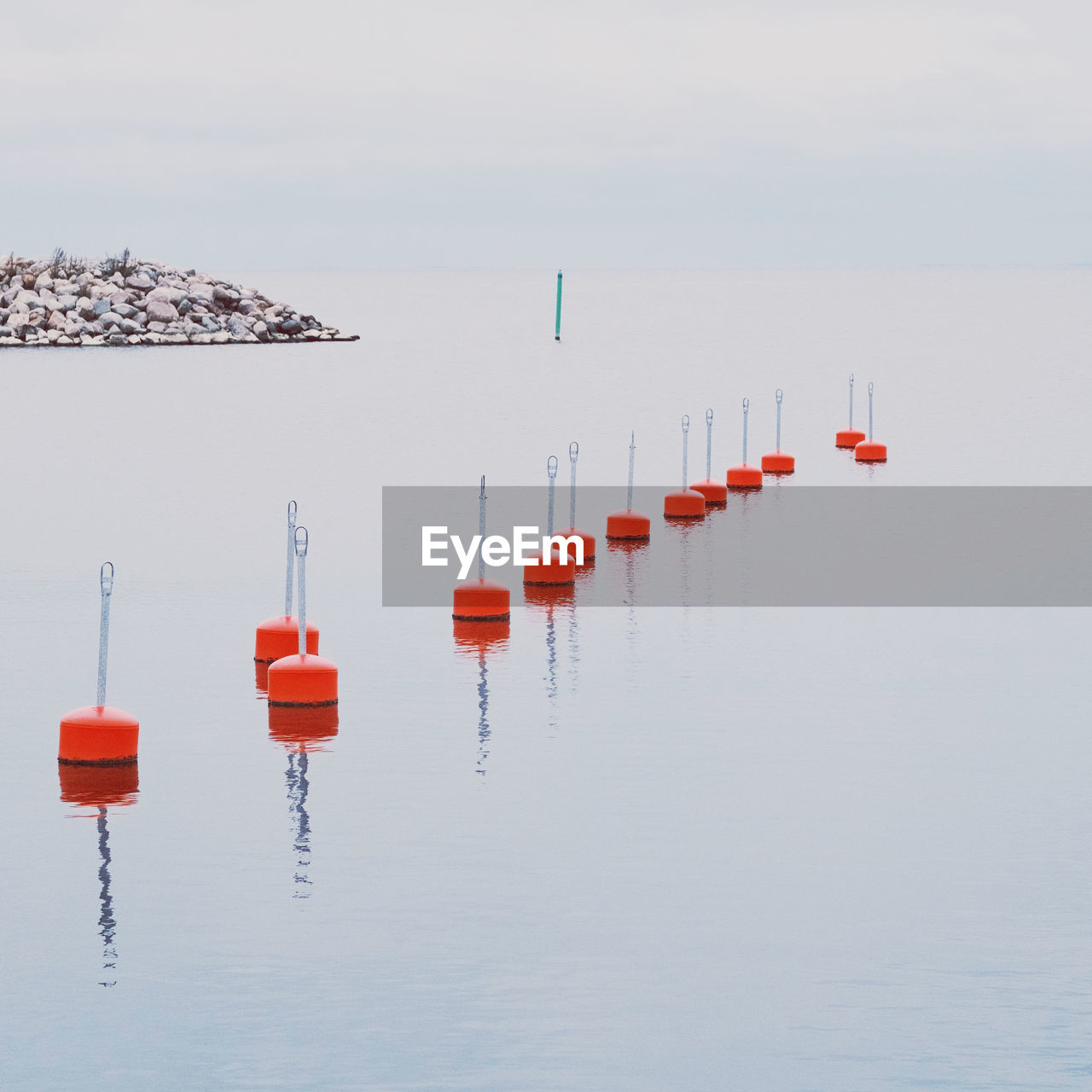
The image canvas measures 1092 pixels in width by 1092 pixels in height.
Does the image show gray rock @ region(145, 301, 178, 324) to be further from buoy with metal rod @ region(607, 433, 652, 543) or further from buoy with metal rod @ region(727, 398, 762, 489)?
buoy with metal rod @ region(607, 433, 652, 543)

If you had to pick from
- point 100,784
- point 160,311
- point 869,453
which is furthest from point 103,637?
point 160,311

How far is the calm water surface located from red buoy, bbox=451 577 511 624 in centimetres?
48

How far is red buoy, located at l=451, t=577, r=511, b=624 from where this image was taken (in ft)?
86.6

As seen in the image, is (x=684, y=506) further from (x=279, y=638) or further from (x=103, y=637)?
(x=103, y=637)

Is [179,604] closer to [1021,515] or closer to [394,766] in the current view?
[394,766]

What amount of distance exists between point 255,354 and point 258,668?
8829 centimetres

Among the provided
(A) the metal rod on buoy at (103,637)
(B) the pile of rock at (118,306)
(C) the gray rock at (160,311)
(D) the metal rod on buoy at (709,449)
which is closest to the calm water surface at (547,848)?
(A) the metal rod on buoy at (103,637)

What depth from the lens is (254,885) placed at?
14.8 meters

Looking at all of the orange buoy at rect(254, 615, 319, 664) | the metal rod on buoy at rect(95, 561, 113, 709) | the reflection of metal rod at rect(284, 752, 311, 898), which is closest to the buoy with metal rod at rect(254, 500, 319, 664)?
the orange buoy at rect(254, 615, 319, 664)

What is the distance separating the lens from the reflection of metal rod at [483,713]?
62.6 feet

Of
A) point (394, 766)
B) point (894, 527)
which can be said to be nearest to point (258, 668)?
point (394, 766)

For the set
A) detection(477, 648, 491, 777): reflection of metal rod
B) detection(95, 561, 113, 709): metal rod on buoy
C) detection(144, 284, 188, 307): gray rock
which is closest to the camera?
detection(95, 561, 113, 709): metal rod on buoy

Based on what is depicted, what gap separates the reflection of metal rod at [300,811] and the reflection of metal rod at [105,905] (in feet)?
4.51

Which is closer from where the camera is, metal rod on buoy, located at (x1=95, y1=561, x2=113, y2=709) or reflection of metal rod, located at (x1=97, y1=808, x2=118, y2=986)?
reflection of metal rod, located at (x1=97, y1=808, x2=118, y2=986)
